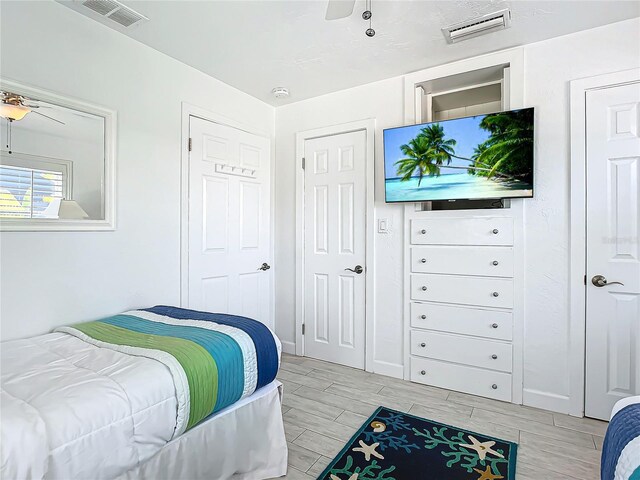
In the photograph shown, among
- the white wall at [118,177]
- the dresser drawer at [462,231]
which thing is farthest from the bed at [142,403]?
the dresser drawer at [462,231]

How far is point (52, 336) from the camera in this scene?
6.18 feet

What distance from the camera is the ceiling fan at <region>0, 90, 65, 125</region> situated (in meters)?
1.86

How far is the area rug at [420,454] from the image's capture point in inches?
72.1

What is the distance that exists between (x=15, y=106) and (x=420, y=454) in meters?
2.96

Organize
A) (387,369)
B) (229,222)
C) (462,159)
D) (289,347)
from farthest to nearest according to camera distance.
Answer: (289,347)
(229,222)
(387,369)
(462,159)

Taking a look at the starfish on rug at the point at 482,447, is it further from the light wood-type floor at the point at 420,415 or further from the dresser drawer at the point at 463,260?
the dresser drawer at the point at 463,260

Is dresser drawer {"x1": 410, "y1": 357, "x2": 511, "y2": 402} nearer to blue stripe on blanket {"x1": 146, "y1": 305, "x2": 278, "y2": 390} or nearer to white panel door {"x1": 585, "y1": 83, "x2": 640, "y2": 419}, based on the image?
white panel door {"x1": 585, "y1": 83, "x2": 640, "y2": 419}

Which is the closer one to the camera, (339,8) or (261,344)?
(339,8)

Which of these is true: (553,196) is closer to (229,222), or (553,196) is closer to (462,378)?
(462,378)

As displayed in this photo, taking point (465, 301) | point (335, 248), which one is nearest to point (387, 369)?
point (465, 301)

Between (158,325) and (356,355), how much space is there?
76.6 inches

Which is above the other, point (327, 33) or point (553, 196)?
point (327, 33)

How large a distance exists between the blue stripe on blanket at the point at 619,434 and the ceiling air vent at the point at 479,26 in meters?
2.19

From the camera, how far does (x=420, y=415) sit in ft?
8.01
